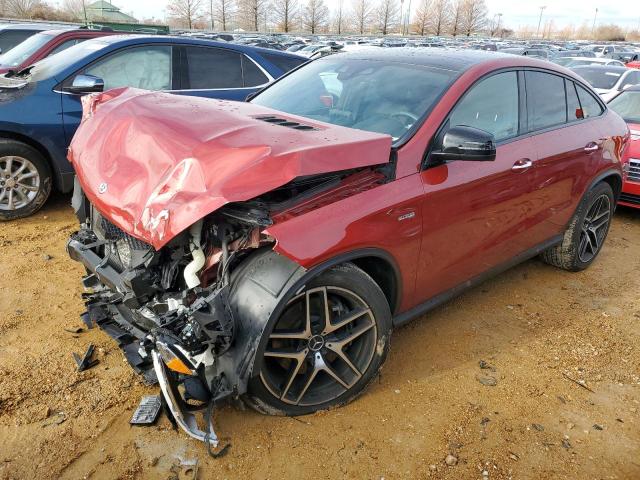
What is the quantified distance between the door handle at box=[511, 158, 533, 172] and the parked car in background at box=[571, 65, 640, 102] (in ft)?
31.0

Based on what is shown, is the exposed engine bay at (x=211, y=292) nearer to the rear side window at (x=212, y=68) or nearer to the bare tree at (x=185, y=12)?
the rear side window at (x=212, y=68)

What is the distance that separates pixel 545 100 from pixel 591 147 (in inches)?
25.8

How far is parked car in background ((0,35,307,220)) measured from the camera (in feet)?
15.8

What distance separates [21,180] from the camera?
193 inches

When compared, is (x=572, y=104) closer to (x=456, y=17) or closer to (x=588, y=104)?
(x=588, y=104)

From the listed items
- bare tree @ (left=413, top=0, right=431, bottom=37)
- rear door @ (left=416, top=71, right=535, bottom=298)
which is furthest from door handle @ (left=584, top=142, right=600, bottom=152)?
bare tree @ (left=413, top=0, right=431, bottom=37)

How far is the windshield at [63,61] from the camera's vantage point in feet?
16.8

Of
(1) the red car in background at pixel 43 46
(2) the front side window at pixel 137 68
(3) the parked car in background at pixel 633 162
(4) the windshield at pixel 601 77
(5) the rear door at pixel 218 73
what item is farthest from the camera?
(4) the windshield at pixel 601 77

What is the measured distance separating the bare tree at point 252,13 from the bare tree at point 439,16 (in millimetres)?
27988

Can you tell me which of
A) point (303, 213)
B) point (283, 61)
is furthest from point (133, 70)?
point (303, 213)

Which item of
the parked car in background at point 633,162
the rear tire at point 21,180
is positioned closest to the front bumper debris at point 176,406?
the rear tire at point 21,180

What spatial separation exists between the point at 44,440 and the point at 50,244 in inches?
100.0

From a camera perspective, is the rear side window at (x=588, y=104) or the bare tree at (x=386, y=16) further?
the bare tree at (x=386, y=16)

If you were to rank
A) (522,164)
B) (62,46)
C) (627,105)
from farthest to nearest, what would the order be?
1. (627,105)
2. (62,46)
3. (522,164)
